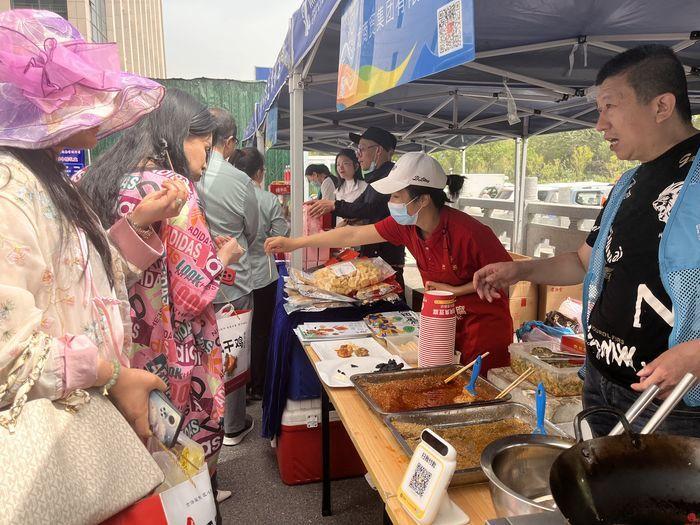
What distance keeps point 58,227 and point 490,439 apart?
48.6 inches

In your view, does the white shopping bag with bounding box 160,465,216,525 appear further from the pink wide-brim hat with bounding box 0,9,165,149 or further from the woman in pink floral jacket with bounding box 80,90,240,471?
the pink wide-brim hat with bounding box 0,9,165,149

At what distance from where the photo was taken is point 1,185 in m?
1.07

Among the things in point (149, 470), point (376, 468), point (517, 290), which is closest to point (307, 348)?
point (376, 468)

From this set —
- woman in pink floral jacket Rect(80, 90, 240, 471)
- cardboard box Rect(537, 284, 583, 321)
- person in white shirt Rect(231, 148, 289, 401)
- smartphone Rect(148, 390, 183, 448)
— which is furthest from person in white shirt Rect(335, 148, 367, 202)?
smartphone Rect(148, 390, 183, 448)

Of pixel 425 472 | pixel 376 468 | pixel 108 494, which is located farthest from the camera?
pixel 376 468

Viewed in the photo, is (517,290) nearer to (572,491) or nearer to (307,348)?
(307,348)

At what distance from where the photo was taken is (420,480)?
1.14m

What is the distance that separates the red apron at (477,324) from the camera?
248cm

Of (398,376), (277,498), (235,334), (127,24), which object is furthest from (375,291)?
(127,24)

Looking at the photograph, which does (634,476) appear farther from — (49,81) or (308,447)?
(308,447)

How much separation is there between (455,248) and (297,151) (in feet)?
6.07

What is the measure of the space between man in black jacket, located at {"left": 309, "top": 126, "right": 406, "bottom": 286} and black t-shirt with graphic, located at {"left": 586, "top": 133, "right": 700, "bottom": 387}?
2.33 meters

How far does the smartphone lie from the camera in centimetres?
133

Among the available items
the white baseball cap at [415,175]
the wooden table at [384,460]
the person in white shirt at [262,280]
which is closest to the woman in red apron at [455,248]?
the white baseball cap at [415,175]
